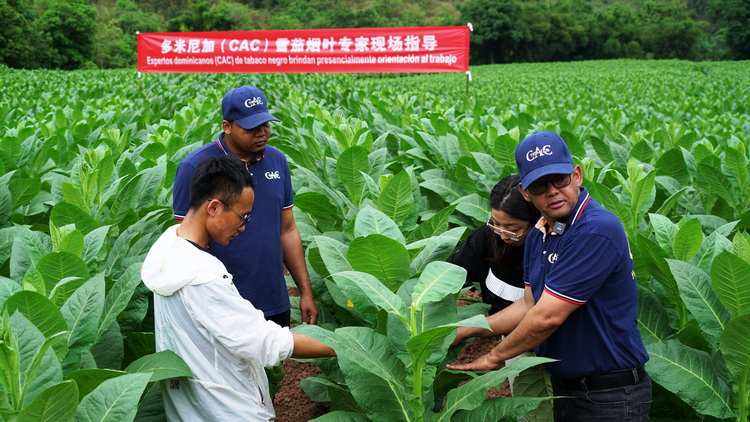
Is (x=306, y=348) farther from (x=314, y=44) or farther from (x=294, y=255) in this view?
(x=314, y=44)

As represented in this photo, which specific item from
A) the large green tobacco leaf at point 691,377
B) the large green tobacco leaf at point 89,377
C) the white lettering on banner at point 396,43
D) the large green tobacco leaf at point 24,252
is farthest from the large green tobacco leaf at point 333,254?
the white lettering on banner at point 396,43

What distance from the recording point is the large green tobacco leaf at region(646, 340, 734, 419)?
259 cm

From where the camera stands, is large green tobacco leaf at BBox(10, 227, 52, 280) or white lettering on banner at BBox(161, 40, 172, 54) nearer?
large green tobacco leaf at BBox(10, 227, 52, 280)

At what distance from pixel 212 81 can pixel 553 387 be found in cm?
1780

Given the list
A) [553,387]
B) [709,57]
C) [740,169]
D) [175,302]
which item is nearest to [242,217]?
[175,302]

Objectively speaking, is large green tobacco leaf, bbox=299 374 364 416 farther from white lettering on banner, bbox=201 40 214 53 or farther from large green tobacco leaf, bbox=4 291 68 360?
white lettering on banner, bbox=201 40 214 53

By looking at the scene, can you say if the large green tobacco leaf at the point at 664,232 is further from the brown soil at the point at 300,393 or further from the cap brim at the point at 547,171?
the brown soil at the point at 300,393

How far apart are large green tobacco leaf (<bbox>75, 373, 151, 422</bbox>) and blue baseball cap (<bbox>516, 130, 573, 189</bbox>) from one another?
4.98 ft

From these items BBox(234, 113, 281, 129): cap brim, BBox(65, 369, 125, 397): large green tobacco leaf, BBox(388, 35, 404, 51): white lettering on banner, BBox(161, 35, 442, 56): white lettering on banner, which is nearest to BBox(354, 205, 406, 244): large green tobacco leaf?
BBox(234, 113, 281, 129): cap brim

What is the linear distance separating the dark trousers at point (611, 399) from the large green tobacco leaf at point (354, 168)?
2.11 metres

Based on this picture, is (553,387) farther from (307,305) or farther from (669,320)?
(307,305)

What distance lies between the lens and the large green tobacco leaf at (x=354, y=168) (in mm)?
4246

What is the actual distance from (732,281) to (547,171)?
0.83 metres

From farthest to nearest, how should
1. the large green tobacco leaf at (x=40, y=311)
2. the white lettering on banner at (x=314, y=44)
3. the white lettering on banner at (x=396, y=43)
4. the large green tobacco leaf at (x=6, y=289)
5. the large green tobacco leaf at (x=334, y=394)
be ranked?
the white lettering on banner at (x=396, y=43)
the white lettering on banner at (x=314, y=44)
the large green tobacco leaf at (x=334, y=394)
the large green tobacco leaf at (x=6, y=289)
the large green tobacco leaf at (x=40, y=311)
